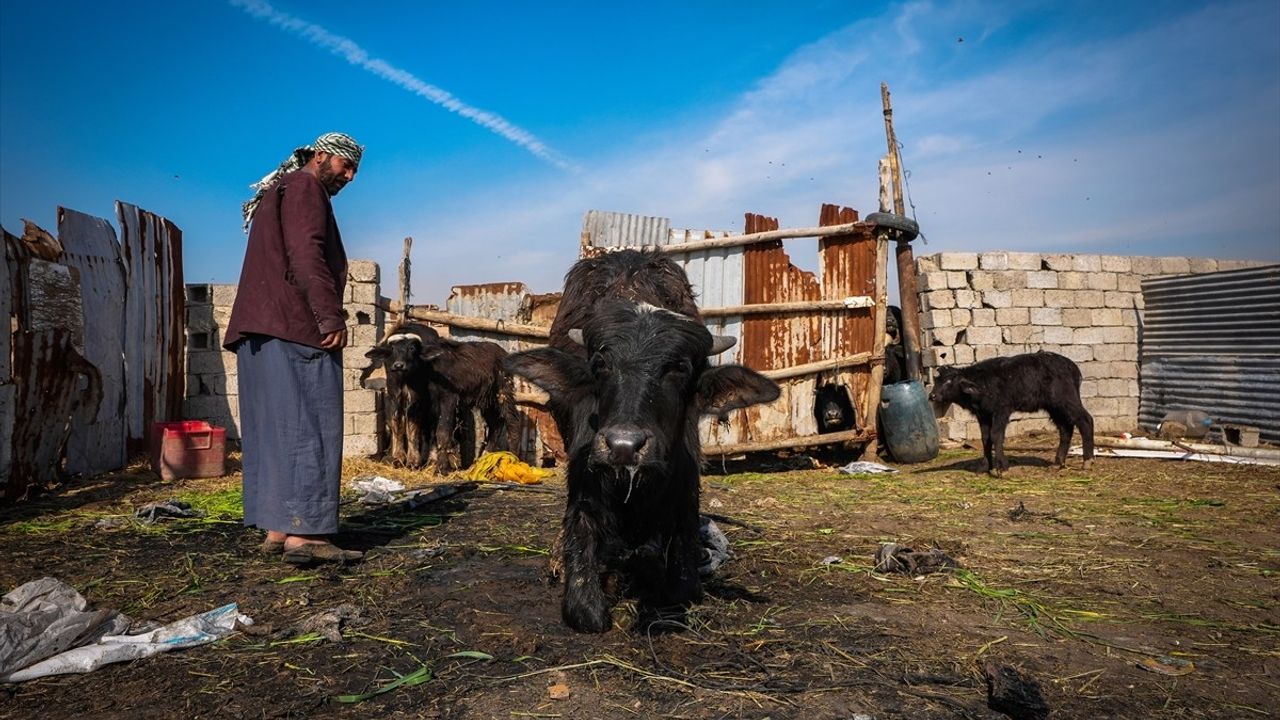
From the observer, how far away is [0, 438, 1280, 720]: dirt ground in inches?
99.7

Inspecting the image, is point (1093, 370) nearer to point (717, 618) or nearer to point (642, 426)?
point (717, 618)

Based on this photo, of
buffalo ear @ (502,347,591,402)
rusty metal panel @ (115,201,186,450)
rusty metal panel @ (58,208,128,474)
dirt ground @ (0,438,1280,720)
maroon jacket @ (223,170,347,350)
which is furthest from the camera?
rusty metal panel @ (115,201,186,450)

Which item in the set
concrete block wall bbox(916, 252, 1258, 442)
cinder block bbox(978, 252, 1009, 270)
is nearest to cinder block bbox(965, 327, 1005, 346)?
concrete block wall bbox(916, 252, 1258, 442)

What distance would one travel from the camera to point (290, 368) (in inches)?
167

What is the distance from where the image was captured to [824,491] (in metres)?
7.77

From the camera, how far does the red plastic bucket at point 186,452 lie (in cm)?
737

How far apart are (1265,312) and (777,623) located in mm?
12631

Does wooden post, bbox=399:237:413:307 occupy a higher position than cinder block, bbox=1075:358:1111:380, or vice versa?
wooden post, bbox=399:237:413:307

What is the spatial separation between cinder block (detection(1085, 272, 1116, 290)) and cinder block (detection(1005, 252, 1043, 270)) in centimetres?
113

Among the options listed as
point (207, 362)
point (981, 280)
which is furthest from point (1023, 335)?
point (207, 362)

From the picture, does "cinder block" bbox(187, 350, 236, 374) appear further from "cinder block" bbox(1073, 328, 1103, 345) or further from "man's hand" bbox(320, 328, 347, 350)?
"cinder block" bbox(1073, 328, 1103, 345)

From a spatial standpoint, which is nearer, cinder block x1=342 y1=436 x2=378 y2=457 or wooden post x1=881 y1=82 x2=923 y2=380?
cinder block x1=342 y1=436 x2=378 y2=457

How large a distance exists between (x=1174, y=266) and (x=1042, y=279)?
11.0 feet

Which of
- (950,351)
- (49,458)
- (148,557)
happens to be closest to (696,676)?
(148,557)
